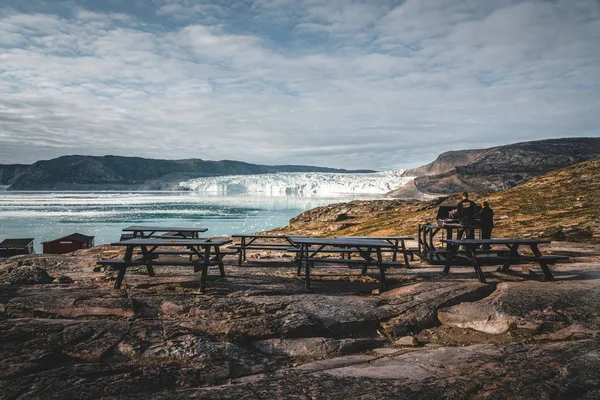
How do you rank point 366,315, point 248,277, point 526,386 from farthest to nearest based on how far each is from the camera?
point 248,277, point 366,315, point 526,386

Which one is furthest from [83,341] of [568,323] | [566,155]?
[566,155]

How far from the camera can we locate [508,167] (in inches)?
4336

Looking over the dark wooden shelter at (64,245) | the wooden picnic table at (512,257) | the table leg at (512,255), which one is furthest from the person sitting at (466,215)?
the dark wooden shelter at (64,245)

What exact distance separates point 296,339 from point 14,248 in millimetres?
34131

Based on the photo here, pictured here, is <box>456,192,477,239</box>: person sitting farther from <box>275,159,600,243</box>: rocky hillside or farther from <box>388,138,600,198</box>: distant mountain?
<box>388,138,600,198</box>: distant mountain

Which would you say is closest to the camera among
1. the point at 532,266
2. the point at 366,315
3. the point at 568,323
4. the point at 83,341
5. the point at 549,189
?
the point at 83,341

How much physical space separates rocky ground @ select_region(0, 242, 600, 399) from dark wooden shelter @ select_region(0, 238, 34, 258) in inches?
1148

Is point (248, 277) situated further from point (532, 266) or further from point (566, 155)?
point (566, 155)

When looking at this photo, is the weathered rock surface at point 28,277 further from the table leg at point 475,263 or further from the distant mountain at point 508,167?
the distant mountain at point 508,167

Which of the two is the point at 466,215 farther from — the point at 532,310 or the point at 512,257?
the point at 532,310

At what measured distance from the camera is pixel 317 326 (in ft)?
19.4

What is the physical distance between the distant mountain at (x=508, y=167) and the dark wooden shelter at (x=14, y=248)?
88866mm

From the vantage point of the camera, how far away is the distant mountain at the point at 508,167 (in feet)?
320

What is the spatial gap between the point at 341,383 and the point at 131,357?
8.56 feet
